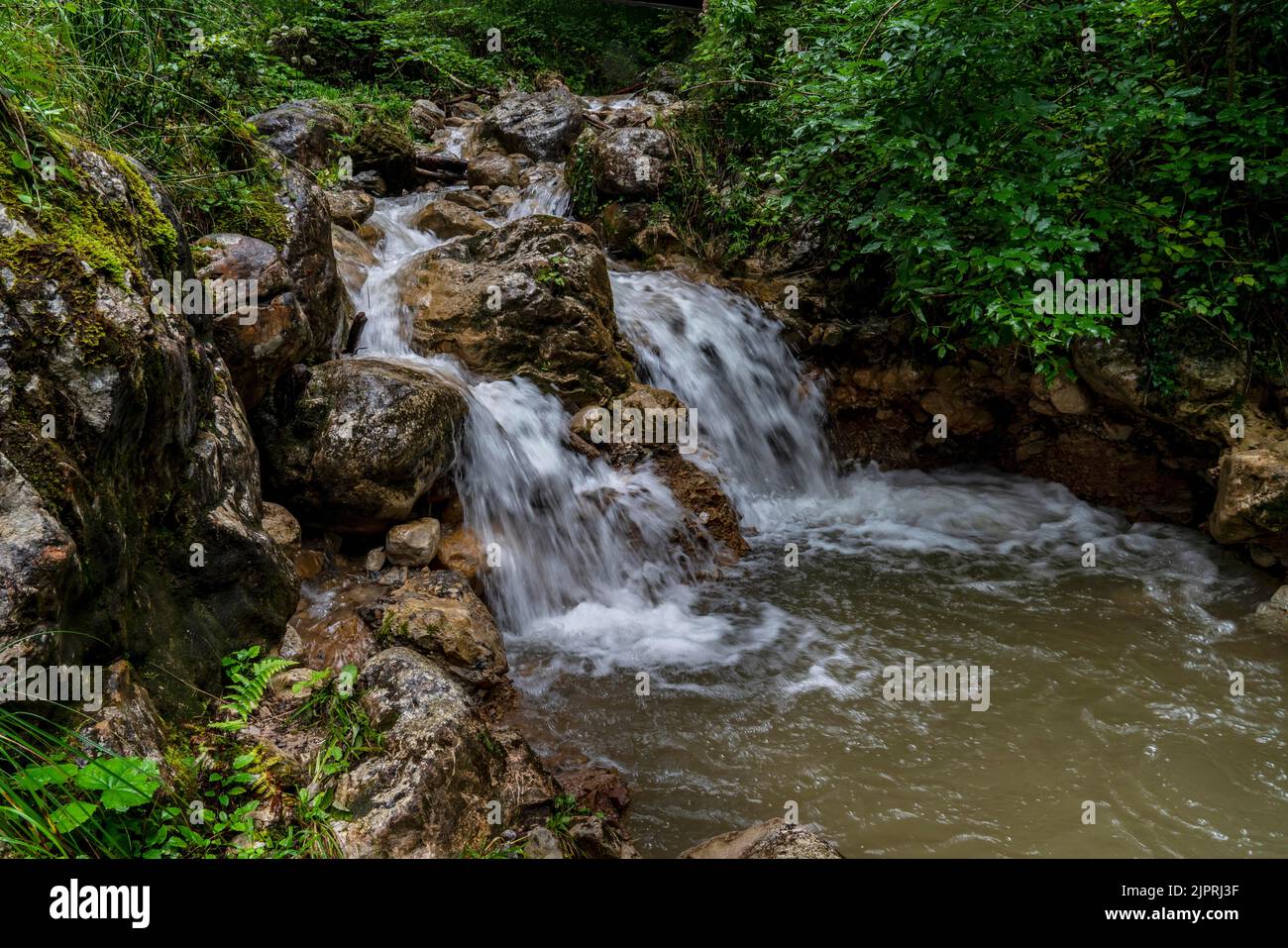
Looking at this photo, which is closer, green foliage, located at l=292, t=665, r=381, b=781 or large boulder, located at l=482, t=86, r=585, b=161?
green foliage, located at l=292, t=665, r=381, b=781

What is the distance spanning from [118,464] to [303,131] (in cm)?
683

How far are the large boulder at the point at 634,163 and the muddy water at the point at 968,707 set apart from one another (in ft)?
16.0

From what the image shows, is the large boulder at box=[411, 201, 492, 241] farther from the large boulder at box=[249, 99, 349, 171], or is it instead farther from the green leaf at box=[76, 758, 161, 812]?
the green leaf at box=[76, 758, 161, 812]

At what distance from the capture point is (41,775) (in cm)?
199

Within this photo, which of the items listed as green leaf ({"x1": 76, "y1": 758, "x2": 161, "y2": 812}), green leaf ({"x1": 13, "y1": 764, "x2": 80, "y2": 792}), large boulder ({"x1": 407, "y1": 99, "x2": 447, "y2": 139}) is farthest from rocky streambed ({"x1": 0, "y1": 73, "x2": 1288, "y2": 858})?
large boulder ({"x1": 407, "y1": 99, "x2": 447, "y2": 139})

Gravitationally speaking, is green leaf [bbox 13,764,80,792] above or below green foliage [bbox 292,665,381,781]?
above

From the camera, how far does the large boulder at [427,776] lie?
8.90 ft

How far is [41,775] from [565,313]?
5176 mm

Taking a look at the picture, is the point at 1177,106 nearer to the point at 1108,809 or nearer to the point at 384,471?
the point at 1108,809

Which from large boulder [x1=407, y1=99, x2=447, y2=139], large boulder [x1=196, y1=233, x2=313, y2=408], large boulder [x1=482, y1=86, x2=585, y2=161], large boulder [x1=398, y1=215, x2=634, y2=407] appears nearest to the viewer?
large boulder [x1=196, y1=233, x2=313, y2=408]

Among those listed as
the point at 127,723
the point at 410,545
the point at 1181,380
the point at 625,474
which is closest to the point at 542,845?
the point at 127,723

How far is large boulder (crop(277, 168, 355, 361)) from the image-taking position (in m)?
5.15

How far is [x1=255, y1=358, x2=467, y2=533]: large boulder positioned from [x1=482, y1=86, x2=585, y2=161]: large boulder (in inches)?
278
